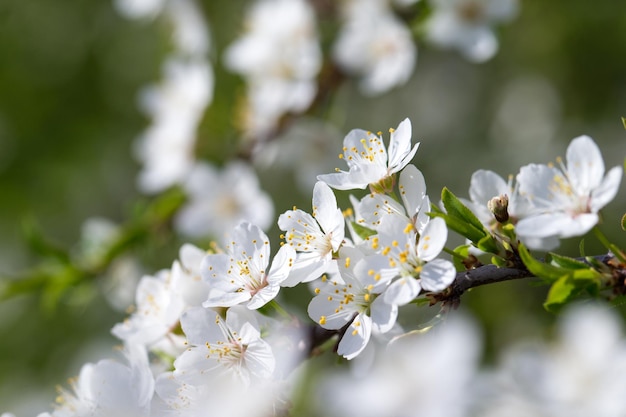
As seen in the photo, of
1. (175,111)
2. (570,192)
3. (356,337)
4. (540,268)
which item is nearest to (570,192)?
(570,192)

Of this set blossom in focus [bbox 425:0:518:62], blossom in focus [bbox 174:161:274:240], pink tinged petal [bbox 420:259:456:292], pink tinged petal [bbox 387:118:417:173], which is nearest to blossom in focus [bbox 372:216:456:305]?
pink tinged petal [bbox 420:259:456:292]

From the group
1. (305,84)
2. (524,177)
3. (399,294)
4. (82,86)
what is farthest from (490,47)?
(82,86)

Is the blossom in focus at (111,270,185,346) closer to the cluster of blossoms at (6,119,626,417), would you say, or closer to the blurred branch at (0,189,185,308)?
the cluster of blossoms at (6,119,626,417)

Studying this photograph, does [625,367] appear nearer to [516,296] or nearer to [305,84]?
[305,84]

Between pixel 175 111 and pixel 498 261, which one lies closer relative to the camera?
pixel 498 261

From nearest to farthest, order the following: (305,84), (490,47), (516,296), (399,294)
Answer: (399,294), (490,47), (305,84), (516,296)

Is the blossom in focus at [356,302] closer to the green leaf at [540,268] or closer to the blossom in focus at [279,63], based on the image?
the green leaf at [540,268]

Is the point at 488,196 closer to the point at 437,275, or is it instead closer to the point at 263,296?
the point at 437,275
